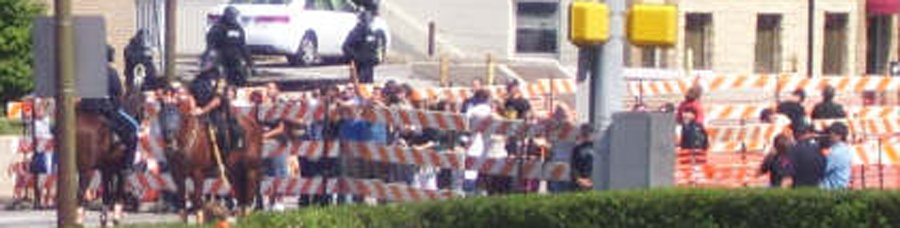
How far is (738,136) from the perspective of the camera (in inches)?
957

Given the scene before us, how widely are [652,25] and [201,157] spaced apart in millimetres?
5885

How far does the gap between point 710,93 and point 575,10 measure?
79.7 ft

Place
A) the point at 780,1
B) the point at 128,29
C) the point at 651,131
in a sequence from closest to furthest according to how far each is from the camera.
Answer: the point at 651,131 → the point at 128,29 → the point at 780,1

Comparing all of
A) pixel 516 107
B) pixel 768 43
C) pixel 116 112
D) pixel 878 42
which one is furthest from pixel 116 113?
pixel 878 42

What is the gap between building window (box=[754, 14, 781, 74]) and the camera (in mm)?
52969

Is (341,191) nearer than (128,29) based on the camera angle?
Yes

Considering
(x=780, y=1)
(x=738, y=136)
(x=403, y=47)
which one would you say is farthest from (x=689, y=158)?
(x=780, y=1)

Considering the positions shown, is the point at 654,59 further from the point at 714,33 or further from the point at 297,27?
the point at 297,27

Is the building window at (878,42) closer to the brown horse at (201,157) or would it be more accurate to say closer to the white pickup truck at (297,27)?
the white pickup truck at (297,27)

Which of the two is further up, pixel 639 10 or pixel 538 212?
pixel 639 10

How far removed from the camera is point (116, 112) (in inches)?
917

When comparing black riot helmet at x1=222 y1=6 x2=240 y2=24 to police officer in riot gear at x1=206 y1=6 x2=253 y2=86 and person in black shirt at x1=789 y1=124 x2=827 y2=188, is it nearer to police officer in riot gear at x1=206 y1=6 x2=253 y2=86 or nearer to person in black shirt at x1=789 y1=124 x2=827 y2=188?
police officer in riot gear at x1=206 y1=6 x2=253 y2=86

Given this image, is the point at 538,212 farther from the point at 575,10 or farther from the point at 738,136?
the point at 738,136

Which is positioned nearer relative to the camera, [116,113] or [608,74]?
[608,74]
